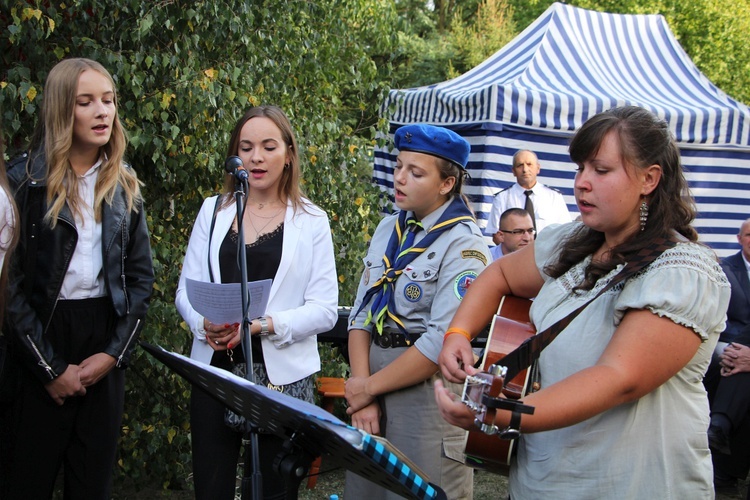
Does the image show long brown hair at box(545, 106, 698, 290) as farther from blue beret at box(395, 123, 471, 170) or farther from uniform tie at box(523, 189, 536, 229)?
uniform tie at box(523, 189, 536, 229)

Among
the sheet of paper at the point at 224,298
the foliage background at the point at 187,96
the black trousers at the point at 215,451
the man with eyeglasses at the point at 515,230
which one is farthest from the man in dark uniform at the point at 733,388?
the sheet of paper at the point at 224,298

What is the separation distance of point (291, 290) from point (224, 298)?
509 millimetres

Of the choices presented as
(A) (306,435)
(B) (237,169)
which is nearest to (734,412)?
(B) (237,169)

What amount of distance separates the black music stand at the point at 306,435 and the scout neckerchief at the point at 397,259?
1.01 m

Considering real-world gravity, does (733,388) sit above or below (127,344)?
below

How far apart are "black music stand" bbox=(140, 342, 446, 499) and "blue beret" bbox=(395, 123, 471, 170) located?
136 centimetres

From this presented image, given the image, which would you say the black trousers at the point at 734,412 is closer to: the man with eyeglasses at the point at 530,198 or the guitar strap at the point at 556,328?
the man with eyeglasses at the point at 530,198

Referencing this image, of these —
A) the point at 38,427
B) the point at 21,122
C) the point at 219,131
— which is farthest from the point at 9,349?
the point at 219,131

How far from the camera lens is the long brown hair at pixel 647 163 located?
2.12 metres

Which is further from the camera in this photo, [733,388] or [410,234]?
[733,388]

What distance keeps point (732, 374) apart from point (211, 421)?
4194 millimetres

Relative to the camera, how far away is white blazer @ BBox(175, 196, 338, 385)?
11.0ft

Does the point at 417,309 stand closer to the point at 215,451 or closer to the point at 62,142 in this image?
the point at 215,451

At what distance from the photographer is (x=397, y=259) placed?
3.24 meters
